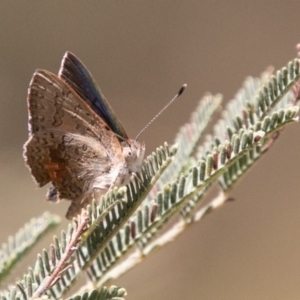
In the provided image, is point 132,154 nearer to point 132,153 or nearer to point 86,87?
point 132,153

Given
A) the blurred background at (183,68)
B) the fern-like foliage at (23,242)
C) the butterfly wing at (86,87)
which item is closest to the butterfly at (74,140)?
the butterfly wing at (86,87)

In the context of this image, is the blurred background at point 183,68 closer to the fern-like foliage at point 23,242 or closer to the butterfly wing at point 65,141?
the butterfly wing at point 65,141

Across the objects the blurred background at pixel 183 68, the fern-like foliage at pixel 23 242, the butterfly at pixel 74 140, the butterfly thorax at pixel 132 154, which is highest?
the blurred background at pixel 183 68

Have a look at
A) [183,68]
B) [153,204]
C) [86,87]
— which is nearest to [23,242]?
[153,204]

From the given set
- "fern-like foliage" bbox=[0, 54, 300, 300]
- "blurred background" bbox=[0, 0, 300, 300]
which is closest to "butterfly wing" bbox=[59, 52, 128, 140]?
"fern-like foliage" bbox=[0, 54, 300, 300]

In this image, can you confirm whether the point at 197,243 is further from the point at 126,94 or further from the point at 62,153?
the point at 62,153

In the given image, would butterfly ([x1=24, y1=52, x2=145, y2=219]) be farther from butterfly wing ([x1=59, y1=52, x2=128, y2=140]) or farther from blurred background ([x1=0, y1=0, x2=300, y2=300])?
blurred background ([x1=0, y1=0, x2=300, y2=300])
